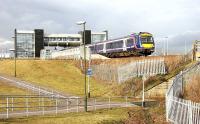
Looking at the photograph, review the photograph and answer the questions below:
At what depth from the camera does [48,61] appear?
289 ft

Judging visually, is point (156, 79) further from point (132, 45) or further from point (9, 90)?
point (9, 90)

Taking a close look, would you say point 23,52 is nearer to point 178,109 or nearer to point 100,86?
point 100,86

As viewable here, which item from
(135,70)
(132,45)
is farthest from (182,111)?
(132,45)

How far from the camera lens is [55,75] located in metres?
77.1

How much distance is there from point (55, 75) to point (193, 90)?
4279 cm

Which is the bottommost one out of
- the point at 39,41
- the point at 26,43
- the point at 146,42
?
the point at 146,42

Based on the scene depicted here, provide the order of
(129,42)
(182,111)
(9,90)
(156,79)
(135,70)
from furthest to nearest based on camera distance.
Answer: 1. (129,42)
2. (9,90)
3. (135,70)
4. (156,79)
5. (182,111)

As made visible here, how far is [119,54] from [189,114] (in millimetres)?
59553

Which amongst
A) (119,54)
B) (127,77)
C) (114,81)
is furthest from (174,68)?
(119,54)

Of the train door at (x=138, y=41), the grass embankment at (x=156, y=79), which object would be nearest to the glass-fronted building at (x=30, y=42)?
the train door at (x=138, y=41)

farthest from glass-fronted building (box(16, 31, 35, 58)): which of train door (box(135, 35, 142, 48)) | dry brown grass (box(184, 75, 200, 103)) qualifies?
dry brown grass (box(184, 75, 200, 103))

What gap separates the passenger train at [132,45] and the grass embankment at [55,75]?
774 cm

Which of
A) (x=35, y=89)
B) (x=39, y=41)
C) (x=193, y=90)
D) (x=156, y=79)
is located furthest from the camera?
(x=39, y=41)

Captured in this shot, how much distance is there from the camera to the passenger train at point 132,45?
2749 inches
